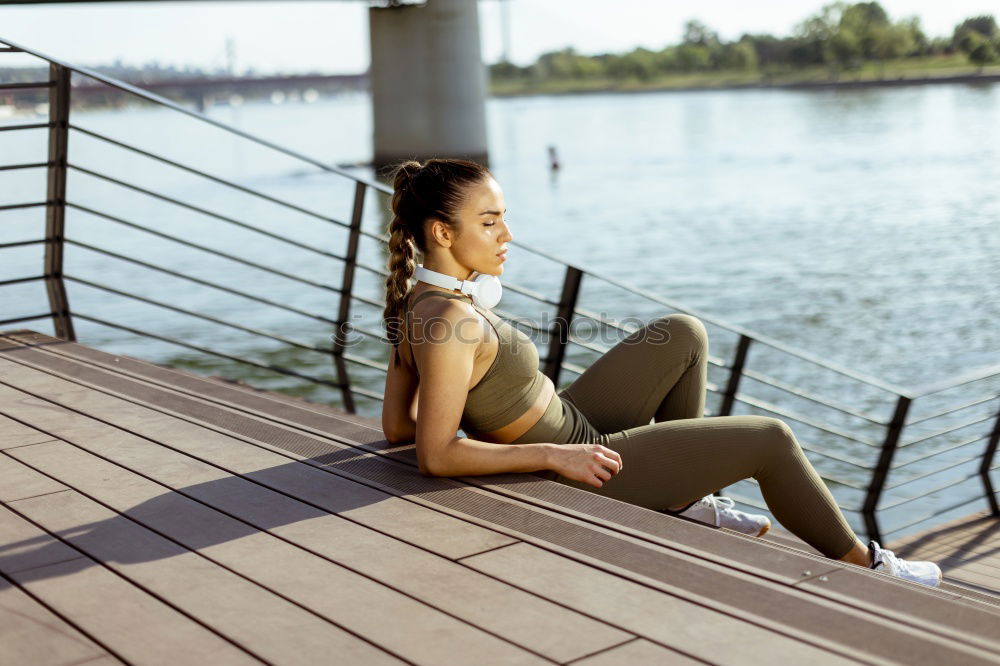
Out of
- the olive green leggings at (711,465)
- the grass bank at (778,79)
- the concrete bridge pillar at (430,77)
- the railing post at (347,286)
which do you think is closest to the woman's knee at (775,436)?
the olive green leggings at (711,465)

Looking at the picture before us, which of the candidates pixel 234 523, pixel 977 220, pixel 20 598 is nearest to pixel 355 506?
pixel 234 523

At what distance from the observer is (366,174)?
35125 millimetres

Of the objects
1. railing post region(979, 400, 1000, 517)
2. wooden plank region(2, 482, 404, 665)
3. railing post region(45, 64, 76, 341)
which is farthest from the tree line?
wooden plank region(2, 482, 404, 665)

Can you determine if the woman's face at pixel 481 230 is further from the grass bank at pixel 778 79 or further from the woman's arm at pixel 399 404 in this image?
the grass bank at pixel 778 79

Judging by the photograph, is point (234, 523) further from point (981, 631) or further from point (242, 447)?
point (981, 631)

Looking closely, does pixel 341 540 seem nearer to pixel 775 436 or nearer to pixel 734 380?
pixel 775 436

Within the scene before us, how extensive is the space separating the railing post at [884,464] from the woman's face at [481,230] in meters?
2.23

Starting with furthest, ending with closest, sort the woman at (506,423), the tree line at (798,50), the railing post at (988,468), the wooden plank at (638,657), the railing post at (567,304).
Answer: the tree line at (798,50) → the railing post at (988,468) → the railing post at (567,304) → the woman at (506,423) → the wooden plank at (638,657)

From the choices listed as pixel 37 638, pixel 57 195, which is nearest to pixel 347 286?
pixel 57 195

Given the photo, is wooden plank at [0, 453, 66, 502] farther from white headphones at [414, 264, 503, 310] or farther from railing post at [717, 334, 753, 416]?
railing post at [717, 334, 753, 416]

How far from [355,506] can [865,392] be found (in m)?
9.03

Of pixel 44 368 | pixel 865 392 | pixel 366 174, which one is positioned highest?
pixel 366 174

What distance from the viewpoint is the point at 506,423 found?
2.28 meters

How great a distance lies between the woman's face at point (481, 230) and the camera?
7.20 ft
